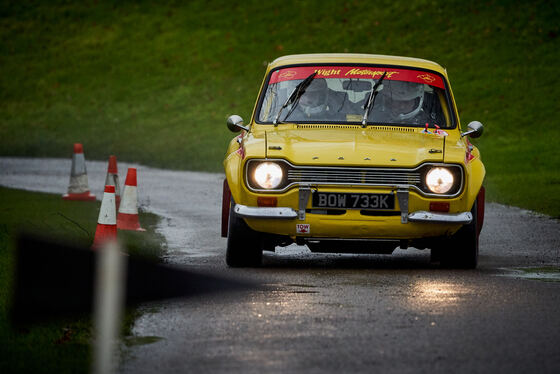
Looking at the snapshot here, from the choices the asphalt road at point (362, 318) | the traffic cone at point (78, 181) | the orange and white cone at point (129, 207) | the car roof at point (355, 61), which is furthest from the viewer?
the traffic cone at point (78, 181)

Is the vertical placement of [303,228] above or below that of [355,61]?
below

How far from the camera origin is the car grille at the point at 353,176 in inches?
Result: 404

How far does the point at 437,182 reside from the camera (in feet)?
33.8

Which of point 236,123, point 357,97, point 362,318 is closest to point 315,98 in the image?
point 357,97

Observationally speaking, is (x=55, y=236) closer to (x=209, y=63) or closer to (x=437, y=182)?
(x=437, y=182)

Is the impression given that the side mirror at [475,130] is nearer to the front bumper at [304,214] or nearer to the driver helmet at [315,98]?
the driver helmet at [315,98]

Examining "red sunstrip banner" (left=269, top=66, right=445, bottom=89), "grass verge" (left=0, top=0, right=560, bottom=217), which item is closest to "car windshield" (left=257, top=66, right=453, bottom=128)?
"red sunstrip banner" (left=269, top=66, right=445, bottom=89)

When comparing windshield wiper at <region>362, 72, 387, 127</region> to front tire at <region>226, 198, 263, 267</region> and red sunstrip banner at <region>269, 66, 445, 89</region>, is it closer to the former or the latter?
red sunstrip banner at <region>269, 66, 445, 89</region>

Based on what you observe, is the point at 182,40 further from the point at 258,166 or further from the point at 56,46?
the point at 258,166

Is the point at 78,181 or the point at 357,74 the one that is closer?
the point at 357,74

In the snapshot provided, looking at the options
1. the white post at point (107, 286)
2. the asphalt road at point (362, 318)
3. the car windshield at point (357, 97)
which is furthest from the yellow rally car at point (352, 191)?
the white post at point (107, 286)

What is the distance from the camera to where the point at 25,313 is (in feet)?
15.7

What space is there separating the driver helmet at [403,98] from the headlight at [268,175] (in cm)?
167

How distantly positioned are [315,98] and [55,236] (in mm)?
3284
